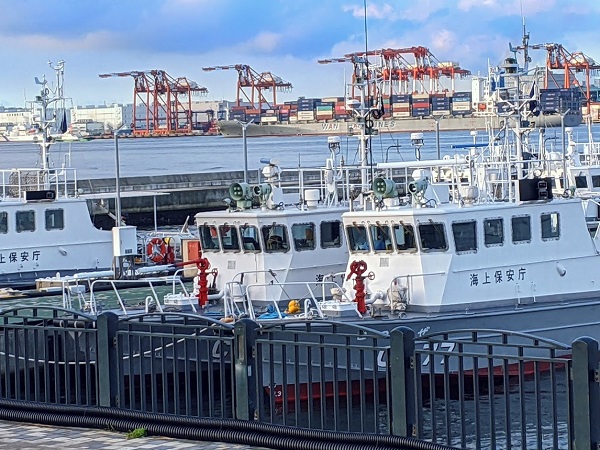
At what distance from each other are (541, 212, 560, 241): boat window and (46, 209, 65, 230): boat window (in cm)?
1276

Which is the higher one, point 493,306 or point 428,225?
point 428,225

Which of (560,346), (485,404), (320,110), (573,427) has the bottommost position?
(485,404)

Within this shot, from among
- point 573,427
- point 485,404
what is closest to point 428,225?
point 485,404

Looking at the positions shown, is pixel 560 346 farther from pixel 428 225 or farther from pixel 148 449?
pixel 428 225

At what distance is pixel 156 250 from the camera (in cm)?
3125

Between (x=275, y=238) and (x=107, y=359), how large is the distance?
382 inches

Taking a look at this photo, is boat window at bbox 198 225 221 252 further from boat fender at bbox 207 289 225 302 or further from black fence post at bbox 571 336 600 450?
black fence post at bbox 571 336 600 450

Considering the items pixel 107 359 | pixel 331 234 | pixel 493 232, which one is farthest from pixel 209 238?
pixel 107 359

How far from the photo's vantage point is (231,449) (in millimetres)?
11102

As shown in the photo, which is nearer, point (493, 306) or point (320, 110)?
point (493, 306)

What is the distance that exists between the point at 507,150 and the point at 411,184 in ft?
9.28

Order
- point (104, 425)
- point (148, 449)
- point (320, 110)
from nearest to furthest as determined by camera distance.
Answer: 1. point (148, 449)
2. point (104, 425)
3. point (320, 110)

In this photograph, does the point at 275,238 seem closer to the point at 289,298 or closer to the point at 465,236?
the point at 289,298

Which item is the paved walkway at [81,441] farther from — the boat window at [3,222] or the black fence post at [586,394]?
the boat window at [3,222]
